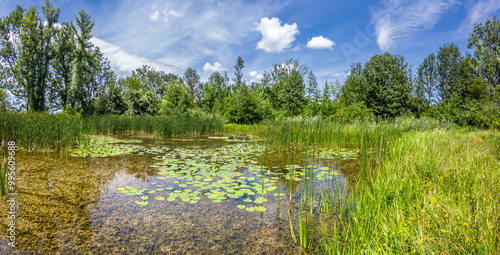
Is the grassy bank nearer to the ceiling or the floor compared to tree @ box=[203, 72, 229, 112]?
nearer to the floor

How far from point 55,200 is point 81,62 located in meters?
25.8

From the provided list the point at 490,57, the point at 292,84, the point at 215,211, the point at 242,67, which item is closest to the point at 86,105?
the point at 292,84

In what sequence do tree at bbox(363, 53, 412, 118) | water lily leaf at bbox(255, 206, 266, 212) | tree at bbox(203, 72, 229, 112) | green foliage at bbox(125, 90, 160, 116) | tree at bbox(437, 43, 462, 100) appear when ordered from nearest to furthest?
water lily leaf at bbox(255, 206, 266, 212), tree at bbox(363, 53, 412, 118), green foliage at bbox(125, 90, 160, 116), tree at bbox(437, 43, 462, 100), tree at bbox(203, 72, 229, 112)

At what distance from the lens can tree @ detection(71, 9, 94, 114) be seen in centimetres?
2239

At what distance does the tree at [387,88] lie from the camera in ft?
64.6

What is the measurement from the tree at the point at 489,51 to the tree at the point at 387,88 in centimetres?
1208

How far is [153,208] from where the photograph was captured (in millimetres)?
2721

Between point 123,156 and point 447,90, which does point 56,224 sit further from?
point 447,90

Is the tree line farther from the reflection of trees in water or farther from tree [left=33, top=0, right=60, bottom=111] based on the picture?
the reflection of trees in water

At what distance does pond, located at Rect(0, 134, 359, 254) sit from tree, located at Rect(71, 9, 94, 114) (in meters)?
22.0

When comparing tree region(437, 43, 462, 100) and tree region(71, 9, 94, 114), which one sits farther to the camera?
tree region(437, 43, 462, 100)

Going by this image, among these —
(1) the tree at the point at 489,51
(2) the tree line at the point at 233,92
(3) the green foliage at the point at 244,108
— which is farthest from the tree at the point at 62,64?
(1) the tree at the point at 489,51

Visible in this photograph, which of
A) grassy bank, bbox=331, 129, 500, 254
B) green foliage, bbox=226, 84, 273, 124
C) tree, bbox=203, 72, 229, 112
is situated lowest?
grassy bank, bbox=331, 129, 500, 254

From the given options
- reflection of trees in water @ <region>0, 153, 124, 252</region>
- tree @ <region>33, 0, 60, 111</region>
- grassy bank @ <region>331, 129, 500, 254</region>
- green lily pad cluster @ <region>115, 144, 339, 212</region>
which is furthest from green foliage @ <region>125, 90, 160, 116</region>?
grassy bank @ <region>331, 129, 500, 254</region>
